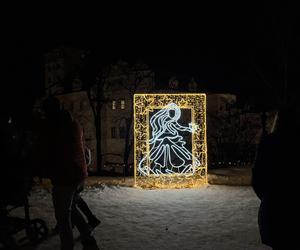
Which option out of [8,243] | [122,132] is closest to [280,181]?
[8,243]

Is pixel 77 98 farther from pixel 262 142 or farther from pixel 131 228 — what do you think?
pixel 262 142

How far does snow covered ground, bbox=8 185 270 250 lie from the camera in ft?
23.2

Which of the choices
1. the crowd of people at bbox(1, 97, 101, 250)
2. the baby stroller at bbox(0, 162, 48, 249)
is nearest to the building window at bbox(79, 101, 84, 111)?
the baby stroller at bbox(0, 162, 48, 249)

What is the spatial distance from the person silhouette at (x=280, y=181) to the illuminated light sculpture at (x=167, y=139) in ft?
27.3

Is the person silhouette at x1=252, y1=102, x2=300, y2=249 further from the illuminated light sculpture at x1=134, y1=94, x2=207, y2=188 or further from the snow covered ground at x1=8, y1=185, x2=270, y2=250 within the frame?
the illuminated light sculpture at x1=134, y1=94, x2=207, y2=188

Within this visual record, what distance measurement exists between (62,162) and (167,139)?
7639mm

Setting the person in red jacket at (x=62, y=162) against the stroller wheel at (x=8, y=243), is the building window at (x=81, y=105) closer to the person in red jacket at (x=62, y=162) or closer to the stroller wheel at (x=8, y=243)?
the person in red jacket at (x=62, y=162)

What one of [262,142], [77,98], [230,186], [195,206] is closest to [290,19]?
[230,186]

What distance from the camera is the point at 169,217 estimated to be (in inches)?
354

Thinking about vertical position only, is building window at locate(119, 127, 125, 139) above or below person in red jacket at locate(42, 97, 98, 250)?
below

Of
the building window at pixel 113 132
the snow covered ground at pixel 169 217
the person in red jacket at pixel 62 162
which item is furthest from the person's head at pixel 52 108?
the building window at pixel 113 132

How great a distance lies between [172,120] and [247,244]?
6198 millimetres

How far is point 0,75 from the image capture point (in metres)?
20.2

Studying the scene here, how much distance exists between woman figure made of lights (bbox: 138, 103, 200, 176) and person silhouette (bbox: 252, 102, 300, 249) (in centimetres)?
834
